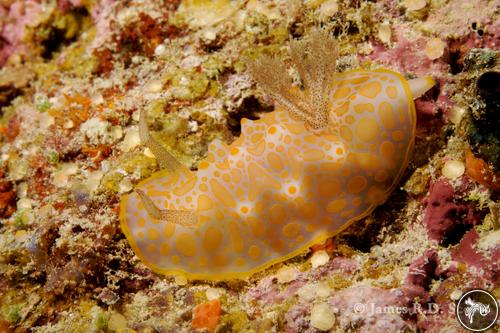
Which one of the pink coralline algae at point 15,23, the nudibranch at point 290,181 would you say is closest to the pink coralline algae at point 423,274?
the nudibranch at point 290,181

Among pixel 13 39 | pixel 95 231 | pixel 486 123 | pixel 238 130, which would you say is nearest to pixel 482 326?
pixel 486 123

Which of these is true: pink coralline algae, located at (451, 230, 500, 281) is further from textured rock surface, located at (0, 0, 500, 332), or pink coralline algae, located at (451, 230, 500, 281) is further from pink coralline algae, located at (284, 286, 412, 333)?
pink coralline algae, located at (284, 286, 412, 333)

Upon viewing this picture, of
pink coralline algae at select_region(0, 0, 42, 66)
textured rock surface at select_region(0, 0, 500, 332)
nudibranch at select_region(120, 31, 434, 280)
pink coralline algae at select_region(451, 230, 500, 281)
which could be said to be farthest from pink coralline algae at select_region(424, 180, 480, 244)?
pink coralline algae at select_region(0, 0, 42, 66)

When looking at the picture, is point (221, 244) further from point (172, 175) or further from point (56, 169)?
point (56, 169)

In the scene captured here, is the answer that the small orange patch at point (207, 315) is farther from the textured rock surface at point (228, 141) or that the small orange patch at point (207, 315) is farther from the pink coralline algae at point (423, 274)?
the pink coralline algae at point (423, 274)

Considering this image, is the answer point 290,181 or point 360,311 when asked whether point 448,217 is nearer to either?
point 360,311

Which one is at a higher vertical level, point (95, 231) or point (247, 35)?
point (247, 35)
